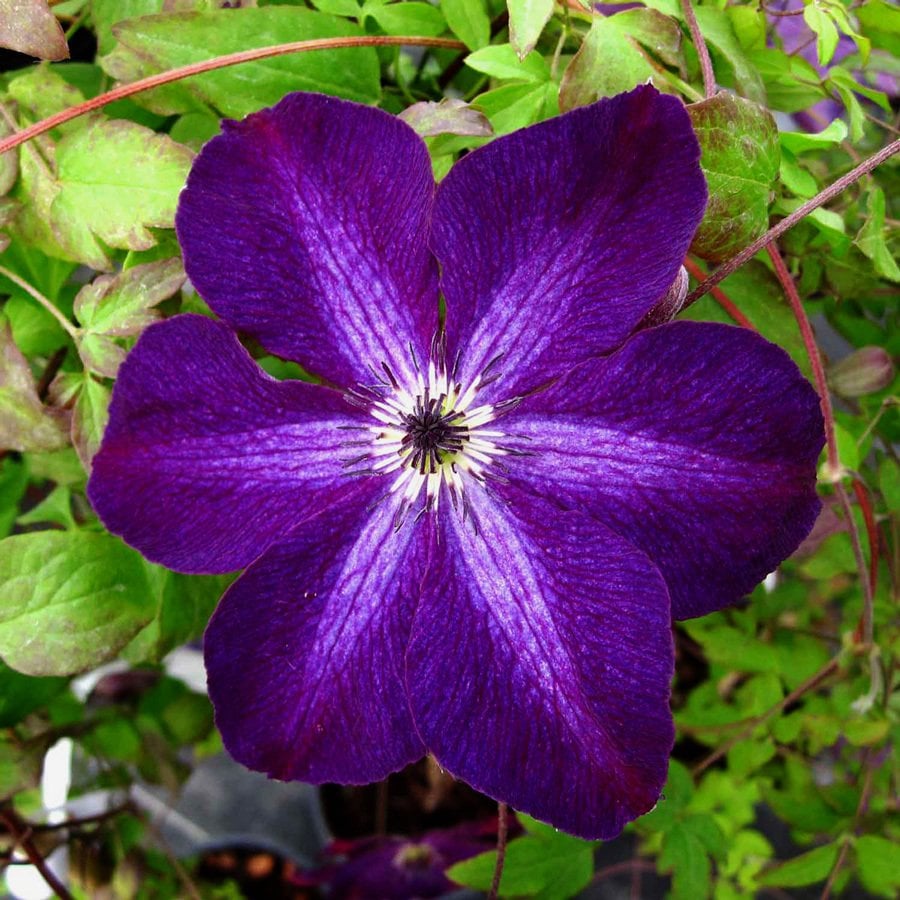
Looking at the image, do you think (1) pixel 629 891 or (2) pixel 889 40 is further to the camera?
(1) pixel 629 891

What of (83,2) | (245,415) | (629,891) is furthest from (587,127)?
(629,891)

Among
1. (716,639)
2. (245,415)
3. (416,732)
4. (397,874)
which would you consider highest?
(245,415)

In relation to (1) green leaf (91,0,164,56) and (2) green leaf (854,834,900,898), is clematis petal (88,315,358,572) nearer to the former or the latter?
(1) green leaf (91,0,164,56)

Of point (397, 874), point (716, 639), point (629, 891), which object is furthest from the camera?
point (629, 891)

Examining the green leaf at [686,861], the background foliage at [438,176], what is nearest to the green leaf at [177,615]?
the background foliage at [438,176]

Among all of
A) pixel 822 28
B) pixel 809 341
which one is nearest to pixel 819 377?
pixel 809 341

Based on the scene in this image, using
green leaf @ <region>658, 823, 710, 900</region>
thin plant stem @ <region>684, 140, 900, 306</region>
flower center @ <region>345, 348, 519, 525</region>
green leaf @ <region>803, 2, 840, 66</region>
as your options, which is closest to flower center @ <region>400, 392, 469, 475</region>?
flower center @ <region>345, 348, 519, 525</region>

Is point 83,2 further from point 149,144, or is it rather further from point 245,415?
point 245,415

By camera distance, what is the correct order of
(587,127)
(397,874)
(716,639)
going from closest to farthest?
1. (587,127)
2. (716,639)
3. (397,874)

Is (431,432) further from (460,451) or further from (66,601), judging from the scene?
(66,601)
